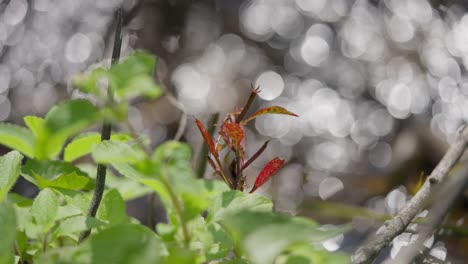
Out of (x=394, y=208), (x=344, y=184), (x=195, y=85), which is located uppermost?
(x=394, y=208)

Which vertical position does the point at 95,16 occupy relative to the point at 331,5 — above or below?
below

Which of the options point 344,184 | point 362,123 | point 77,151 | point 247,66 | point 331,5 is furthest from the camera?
point 331,5

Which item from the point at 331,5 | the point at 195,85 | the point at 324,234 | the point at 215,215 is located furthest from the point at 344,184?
the point at 331,5

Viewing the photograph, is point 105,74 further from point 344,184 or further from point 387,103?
point 387,103

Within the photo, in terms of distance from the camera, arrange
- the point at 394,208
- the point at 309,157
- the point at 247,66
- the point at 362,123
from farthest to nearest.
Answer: the point at 247,66
the point at 362,123
the point at 309,157
the point at 394,208

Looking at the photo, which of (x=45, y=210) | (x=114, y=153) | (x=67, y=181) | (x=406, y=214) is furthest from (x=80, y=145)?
(x=406, y=214)

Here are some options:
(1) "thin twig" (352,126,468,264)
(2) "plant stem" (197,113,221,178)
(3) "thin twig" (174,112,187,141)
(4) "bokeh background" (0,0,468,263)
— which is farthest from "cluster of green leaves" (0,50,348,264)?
(4) "bokeh background" (0,0,468,263)
